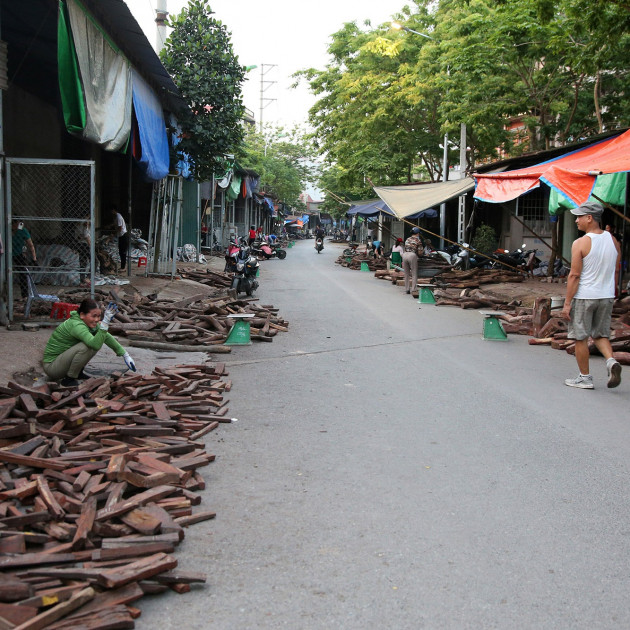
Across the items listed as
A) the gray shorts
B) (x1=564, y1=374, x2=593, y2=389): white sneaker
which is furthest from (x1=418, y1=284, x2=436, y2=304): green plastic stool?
(x1=564, y1=374, x2=593, y2=389): white sneaker

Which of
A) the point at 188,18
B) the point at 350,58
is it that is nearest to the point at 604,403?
the point at 188,18

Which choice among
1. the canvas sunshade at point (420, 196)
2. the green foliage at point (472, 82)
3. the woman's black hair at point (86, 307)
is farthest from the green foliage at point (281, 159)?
the woman's black hair at point (86, 307)

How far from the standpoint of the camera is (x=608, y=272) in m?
7.89

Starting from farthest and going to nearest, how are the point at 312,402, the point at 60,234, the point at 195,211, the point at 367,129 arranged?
the point at 367,129 → the point at 195,211 → the point at 60,234 → the point at 312,402

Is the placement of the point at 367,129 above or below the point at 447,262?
above

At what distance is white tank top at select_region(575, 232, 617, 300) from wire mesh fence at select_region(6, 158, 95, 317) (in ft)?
27.2

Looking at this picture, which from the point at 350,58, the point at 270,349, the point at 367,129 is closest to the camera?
the point at 270,349

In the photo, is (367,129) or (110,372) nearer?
(110,372)

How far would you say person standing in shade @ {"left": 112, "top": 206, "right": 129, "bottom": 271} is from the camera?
17344 mm

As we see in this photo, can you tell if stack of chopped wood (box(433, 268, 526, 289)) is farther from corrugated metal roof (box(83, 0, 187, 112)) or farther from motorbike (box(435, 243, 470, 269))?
corrugated metal roof (box(83, 0, 187, 112))

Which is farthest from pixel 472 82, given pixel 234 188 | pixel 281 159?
pixel 281 159

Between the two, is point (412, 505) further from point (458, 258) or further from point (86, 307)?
point (458, 258)

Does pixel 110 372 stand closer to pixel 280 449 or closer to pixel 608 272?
pixel 280 449

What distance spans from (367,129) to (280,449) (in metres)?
28.5
